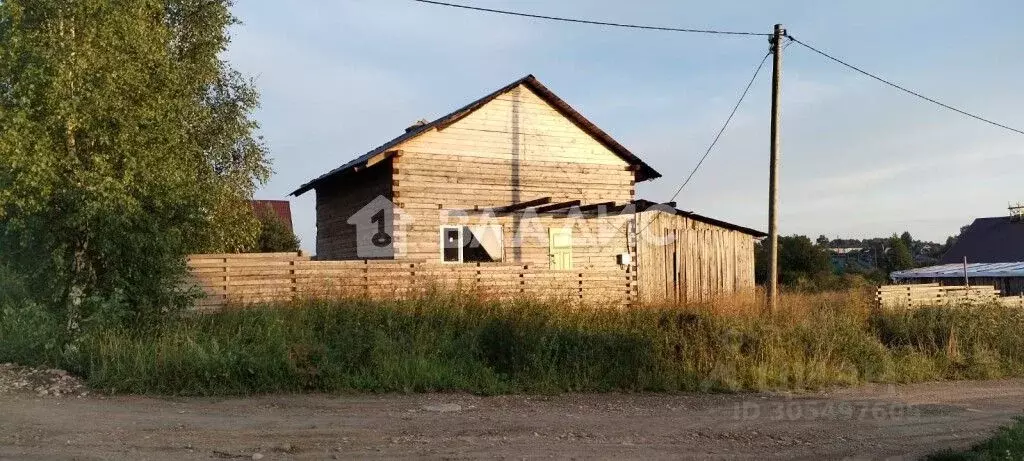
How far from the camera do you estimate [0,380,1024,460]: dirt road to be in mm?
7809

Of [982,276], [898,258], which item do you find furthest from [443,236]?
[898,258]

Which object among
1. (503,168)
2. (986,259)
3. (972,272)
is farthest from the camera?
(986,259)

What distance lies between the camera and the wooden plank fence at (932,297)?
1838cm

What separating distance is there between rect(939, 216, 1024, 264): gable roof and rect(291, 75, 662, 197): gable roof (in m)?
35.1

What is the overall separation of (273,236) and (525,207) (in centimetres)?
1841

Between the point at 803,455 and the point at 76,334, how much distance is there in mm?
10011

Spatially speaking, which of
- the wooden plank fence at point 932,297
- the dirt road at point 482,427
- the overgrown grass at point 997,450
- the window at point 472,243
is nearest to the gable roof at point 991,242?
the wooden plank fence at point 932,297

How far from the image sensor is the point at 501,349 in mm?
12602

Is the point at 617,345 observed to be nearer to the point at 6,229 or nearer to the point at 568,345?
the point at 568,345

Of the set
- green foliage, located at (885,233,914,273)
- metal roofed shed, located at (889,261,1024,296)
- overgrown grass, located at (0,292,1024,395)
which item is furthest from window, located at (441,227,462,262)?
green foliage, located at (885,233,914,273)

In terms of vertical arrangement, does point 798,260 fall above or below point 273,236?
below

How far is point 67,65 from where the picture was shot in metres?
11.6

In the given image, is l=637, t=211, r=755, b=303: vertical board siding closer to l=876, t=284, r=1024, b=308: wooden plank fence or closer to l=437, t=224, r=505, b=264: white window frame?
l=876, t=284, r=1024, b=308: wooden plank fence

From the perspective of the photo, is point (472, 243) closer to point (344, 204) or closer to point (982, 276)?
point (344, 204)
